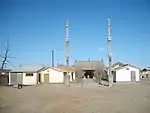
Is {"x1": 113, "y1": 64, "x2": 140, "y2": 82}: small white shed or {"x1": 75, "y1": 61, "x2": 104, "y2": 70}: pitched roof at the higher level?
{"x1": 75, "y1": 61, "x2": 104, "y2": 70}: pitched roof

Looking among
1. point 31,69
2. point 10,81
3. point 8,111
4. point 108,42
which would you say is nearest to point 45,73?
point 31,69

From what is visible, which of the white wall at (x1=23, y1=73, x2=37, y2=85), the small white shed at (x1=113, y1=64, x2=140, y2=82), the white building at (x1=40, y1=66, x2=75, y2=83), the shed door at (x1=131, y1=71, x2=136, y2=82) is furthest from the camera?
the shed door at (x1=131, y1=71, x2=136, y2=82)

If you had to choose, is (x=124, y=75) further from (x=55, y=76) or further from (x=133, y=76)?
(x=55, y=76)

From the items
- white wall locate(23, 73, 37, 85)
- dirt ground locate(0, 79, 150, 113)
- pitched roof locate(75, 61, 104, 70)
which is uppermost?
pitched roof locate(75, 61, 104, 70)

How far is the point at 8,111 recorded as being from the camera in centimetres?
954

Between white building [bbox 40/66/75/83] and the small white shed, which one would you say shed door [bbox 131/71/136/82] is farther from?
white building [bbox 40/66/75/83]

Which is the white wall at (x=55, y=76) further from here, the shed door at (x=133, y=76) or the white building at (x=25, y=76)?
the shed door at (x=133, y=76)

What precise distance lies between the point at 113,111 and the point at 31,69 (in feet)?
76.4

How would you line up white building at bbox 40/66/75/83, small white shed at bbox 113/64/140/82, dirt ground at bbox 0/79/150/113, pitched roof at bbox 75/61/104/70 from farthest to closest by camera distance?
pitched roof at bbox 75/61/104/70 → small white shed at bbox 113/64/140/82 → white building at bbox 40/66/75/83 → dirt ground at bbox 0/79/150/113

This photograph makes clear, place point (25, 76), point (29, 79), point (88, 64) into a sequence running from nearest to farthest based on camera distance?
point (29, 79), point (25, 76), point (88, 64)

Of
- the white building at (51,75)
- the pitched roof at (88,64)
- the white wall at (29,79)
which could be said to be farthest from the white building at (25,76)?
the pitched roof at (88,64)

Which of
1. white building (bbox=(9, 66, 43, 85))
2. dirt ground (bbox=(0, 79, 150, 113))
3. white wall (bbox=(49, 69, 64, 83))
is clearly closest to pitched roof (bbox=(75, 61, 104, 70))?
white wall (bbox=(49, 69, 64, 83))

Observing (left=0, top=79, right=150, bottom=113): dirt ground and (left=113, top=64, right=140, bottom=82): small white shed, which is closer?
(left=0, top=79, right=150, bottom=113): dirt ground

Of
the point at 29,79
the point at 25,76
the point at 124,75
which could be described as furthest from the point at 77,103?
the point at 124,75
